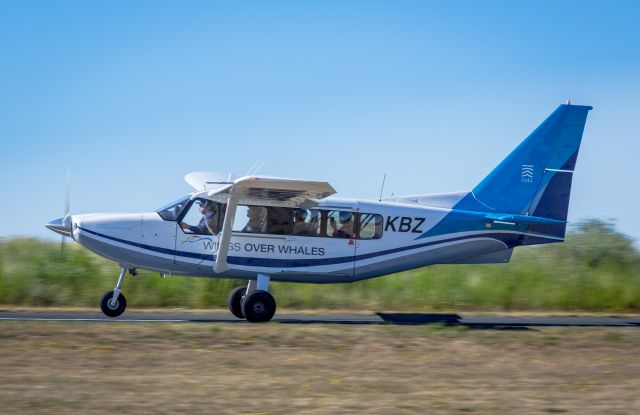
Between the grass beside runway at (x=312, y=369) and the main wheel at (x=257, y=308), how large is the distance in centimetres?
112

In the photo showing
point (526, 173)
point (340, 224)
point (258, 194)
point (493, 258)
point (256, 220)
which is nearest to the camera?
point (258, 194)

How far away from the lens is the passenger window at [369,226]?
16828 millimetres

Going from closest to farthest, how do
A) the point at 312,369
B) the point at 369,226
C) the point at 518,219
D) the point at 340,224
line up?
the point at 312,369 → the point at 340,224 → the point at 369,226 → the point at 518,219

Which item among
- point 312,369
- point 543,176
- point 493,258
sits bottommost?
point 312,369

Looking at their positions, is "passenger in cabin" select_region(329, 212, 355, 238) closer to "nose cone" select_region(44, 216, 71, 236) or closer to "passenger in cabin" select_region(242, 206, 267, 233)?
"passenger in cabin" select_region(242, 206, 267, 233)

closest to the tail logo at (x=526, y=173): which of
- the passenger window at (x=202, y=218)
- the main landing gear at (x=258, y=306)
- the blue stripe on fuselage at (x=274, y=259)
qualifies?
the blue stripe on fuselage at (x=274, y=259)

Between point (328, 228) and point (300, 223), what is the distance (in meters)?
0.54

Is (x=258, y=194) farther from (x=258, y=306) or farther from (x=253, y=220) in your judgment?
(x=258, y=306)

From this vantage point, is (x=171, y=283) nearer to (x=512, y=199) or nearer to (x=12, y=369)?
(x=512, y=199)

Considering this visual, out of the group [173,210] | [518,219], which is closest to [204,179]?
[173,210]

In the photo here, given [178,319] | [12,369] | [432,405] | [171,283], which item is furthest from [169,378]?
[171,283]

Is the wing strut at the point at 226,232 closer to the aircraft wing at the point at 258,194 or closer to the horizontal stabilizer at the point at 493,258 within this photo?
the aircraft wing at the point at 258,194

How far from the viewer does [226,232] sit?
1594cm

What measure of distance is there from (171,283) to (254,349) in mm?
7993
